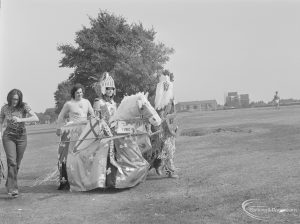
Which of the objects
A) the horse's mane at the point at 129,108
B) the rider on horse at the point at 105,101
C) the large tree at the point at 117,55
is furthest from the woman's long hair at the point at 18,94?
the large tree at the point at 117,55

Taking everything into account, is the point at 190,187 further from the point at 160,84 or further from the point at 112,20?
the point at 112,20

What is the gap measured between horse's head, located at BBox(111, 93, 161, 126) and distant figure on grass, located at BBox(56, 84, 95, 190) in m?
0.80

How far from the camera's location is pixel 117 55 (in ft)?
102

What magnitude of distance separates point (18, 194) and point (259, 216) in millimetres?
4456

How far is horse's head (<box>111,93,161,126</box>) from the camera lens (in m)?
7.68

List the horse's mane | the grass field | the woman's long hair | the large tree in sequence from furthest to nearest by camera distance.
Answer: the large tree
the horse's mane
the woman's long hair
the grass field

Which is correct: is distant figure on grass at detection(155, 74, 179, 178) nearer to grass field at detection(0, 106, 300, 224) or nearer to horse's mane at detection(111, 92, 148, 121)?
grass field at detection(0, 106, 300, 224)

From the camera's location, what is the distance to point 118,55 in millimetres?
31062

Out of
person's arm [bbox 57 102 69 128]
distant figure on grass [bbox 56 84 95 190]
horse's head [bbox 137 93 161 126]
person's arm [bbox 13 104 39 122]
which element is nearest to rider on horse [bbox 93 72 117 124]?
distant figure on grass [bbox 56 84 95 190]

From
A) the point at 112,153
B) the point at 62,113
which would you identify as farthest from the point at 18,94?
the point at 112,153

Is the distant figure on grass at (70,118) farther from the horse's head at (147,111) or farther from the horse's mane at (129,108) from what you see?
the horse's head at (147,111)

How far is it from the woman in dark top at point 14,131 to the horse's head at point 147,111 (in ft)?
6.16

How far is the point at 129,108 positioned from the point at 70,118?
1.44 meters

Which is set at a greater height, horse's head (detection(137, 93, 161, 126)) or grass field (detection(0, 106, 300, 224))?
horse's head (detection(137, 93, 161, 126))
